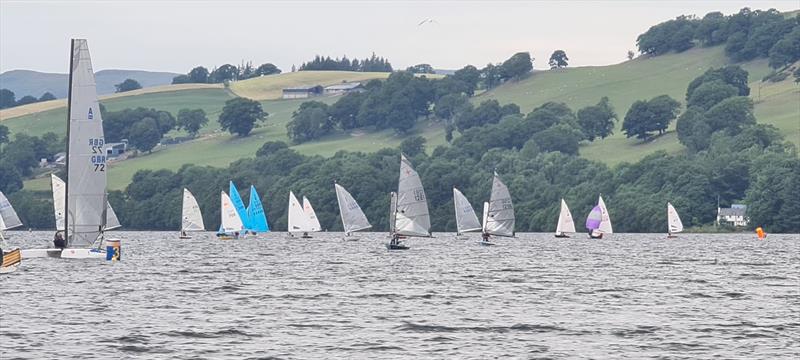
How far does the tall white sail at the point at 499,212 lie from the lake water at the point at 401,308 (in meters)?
34.9

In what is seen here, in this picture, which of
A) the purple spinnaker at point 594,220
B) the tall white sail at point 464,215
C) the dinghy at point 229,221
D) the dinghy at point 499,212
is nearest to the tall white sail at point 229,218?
the dinghy at point 229,221

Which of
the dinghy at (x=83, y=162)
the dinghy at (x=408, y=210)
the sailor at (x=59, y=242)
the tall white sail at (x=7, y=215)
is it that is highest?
the dinghy at (x=83, y=162)

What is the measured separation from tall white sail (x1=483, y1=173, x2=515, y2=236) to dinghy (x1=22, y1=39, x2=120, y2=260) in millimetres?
61261

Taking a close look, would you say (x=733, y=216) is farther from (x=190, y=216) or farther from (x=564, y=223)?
(x=190, y=216)

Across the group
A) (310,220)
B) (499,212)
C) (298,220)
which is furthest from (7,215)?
(499,212)

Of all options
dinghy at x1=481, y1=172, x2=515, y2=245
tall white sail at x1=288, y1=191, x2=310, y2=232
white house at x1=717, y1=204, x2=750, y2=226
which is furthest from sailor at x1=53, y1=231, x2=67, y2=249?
white house at x1=717, y1=204, x2=750, y2=226

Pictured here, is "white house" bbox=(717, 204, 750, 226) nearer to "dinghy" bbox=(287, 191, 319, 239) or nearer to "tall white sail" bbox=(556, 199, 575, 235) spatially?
"tall white sail" bbox=(556, 199, 575, 235)

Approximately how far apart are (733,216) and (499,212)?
55663 mm

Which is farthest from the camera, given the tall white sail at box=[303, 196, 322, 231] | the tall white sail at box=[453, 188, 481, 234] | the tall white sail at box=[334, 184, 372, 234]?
the tall white sail at box=[303, 196, 322, 231]

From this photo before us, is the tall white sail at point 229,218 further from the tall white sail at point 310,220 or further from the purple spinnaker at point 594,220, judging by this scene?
the purple spinnaker at point 594,220

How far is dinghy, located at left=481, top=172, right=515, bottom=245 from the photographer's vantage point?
140125 millimetres

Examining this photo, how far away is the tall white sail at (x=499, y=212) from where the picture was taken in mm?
140125

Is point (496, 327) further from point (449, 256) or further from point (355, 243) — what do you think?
point (355, 243)

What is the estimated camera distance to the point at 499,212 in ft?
463
